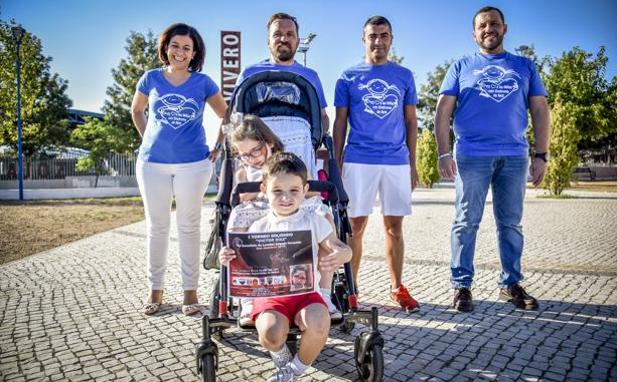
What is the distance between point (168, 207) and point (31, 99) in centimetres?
2478

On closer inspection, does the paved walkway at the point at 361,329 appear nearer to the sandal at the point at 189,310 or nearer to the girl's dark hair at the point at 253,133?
the sandal at the point at 189,310

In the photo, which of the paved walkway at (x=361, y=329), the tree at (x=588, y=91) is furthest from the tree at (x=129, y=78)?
the tree at (x=588, y=91)

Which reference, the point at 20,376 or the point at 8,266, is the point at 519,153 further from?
the point at 8,266

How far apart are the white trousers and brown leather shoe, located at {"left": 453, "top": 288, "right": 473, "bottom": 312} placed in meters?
2.51

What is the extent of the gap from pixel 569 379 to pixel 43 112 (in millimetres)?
33581

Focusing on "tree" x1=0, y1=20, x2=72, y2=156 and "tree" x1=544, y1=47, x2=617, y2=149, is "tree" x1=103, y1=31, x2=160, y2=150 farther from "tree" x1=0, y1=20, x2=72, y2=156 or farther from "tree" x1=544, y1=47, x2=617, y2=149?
"tree" x1=544, y1=47, x2=617, y2=149

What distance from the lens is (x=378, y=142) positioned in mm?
3814

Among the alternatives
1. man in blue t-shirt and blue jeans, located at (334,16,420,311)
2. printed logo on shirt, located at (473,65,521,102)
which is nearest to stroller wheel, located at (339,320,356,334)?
man in blue t-shirt and blue jeans, located at (334,16,420,311)

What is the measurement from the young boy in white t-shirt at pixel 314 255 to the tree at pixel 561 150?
17047mm

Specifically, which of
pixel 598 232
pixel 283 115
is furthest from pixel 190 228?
pixel 598 232

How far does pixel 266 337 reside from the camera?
2176 millimetres

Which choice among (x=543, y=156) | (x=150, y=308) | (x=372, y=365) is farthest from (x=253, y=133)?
(x=543, y=156)

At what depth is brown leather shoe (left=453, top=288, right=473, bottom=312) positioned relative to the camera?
3.71 metres

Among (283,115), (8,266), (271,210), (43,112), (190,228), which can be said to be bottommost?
(8,266)
